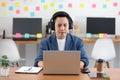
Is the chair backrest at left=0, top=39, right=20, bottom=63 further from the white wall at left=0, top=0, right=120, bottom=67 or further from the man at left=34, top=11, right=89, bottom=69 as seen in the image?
the man at left=34, top=11, right=89, bottom=69

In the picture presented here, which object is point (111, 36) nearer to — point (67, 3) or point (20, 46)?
point (67, 3)

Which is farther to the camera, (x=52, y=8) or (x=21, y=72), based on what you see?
(x=52, y=8)

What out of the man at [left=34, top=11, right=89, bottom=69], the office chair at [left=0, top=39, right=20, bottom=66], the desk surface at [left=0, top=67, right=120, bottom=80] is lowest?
the desk surface at [left=0, top=67, right=120, bottom=80]

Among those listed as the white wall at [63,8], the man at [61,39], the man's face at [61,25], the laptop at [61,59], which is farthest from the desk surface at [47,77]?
the white wall at [63,8]

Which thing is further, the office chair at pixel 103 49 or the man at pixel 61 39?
the office chair at pixel 103 49

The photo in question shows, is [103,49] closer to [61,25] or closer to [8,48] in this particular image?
[8,48]

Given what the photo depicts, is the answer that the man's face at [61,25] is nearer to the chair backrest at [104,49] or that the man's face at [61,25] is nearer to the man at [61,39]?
the man at [61,39]

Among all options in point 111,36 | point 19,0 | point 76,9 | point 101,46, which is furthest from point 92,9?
point 19,0

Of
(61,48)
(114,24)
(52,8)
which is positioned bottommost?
(61,48)

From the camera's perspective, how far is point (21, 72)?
2.33m

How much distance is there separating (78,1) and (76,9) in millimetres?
161

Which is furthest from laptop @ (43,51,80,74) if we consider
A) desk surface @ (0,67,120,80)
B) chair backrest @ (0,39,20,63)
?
chair backrest @ (0,39,20,63)

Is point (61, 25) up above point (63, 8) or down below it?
below

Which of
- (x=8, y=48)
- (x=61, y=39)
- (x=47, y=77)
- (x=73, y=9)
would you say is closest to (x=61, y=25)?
(x=61, y=39)
